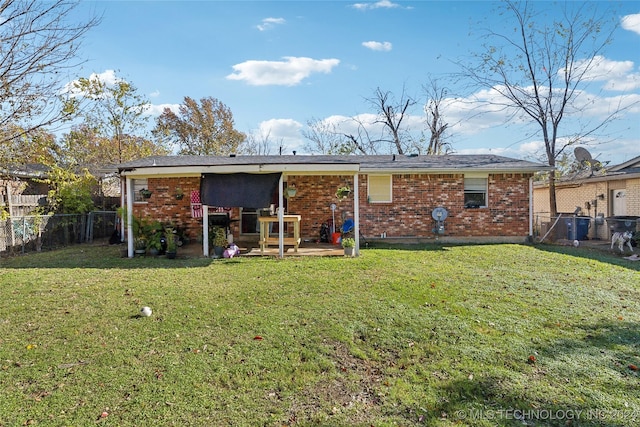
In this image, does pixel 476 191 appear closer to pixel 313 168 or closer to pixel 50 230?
pixel 313 168

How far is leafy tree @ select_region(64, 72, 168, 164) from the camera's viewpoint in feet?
61.6

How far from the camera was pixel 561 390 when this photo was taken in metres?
3.30

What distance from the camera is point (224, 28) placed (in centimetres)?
1059

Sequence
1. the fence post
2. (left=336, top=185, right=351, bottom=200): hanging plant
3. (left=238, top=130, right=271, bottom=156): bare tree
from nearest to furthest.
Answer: (left=336, top=185, right=351, bottom=200): hanging plant < the fence post < (left=238, top=130, right=271, bottom=156): bare tree

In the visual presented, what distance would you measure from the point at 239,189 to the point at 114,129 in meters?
14.2

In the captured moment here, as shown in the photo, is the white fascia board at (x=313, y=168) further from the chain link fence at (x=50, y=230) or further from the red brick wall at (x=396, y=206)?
the chain link fence at (x=50, y=230)

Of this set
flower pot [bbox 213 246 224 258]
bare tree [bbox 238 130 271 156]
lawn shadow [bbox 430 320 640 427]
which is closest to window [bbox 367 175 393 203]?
flower pot [bbox 213 246 224 258]

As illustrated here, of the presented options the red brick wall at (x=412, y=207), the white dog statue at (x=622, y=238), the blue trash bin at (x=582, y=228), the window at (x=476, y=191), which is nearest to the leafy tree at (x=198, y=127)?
the red brick wall at (x=412, y=207)

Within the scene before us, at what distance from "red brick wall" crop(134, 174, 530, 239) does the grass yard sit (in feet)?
15.3

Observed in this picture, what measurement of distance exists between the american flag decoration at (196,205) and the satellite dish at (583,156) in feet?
49.6

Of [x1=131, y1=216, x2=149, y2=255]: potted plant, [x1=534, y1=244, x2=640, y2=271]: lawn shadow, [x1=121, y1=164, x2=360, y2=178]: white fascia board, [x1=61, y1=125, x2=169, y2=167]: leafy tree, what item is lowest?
[x1=534, y1=244, x2=640, y2=271]: lawn shadow

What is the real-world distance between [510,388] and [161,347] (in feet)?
11.8

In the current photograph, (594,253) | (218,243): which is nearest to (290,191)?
(218,243)

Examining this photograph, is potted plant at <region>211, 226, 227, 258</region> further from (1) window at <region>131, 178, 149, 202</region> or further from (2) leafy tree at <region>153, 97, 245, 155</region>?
(2) leafy tree at <region>153, 97, 245, 155</region>
